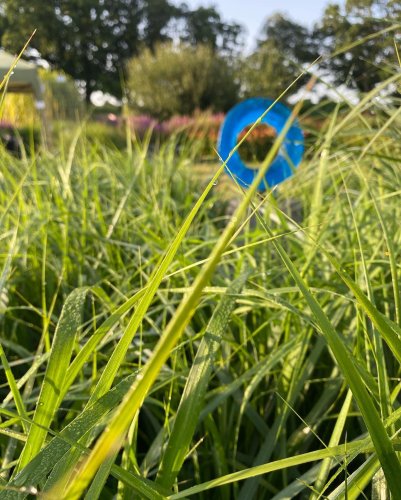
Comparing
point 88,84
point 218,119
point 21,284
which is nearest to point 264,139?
point 21,284

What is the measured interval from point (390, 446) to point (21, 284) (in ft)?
2.89

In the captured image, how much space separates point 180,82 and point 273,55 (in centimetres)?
230

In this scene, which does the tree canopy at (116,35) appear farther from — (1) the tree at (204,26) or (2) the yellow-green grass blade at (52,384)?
(2) the yellow-green grass blade at (52,384)

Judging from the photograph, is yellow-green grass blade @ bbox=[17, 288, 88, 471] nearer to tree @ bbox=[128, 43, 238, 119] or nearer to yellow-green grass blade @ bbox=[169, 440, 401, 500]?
yellow-green grass blade @ bbox=[169, 440, 401, 500]

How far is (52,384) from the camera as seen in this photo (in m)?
0.47

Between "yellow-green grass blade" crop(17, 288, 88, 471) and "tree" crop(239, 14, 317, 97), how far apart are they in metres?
10.5

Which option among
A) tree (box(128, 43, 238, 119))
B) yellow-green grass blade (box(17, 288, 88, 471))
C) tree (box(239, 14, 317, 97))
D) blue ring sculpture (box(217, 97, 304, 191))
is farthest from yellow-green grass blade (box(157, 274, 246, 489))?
tree (box(128, 43, 238, 119))

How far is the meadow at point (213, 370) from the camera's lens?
384mm

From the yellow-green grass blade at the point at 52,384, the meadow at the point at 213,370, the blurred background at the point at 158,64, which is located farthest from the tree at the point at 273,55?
the yellow-green grass blade at the point at 52,384

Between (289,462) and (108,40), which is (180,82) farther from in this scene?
(289,462)

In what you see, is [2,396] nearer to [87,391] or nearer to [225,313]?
[87,391]

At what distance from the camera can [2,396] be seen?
31.8 inches

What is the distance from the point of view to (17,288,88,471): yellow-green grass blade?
43 centimetres

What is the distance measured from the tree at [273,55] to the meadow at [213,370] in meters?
10.1
